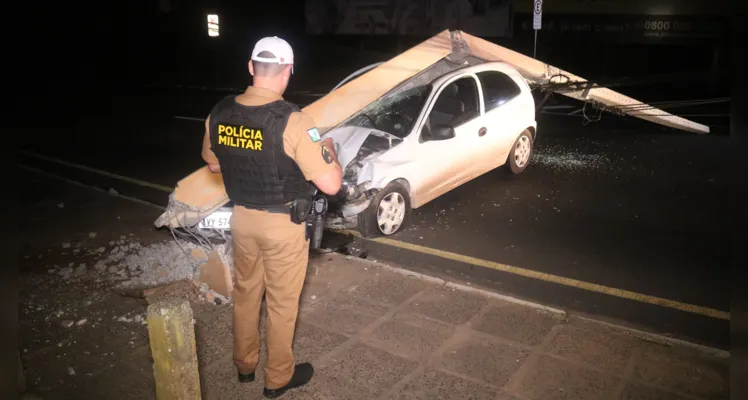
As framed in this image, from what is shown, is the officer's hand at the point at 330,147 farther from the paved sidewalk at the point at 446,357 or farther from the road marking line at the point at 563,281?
the road marking line at the point at 563,281

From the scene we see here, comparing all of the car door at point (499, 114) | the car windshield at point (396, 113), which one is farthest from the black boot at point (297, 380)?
the car door at point (499, 114)

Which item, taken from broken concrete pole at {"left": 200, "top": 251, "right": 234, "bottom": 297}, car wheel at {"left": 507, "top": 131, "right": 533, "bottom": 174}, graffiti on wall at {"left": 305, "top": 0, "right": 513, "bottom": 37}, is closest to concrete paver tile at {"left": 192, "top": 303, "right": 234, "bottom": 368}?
broken concrete pole at {"left": 200, "top": 251, "right": 234, "bottom": 297}

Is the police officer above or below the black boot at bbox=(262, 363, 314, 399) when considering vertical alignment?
above

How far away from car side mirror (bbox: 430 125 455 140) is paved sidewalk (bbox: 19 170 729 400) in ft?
6.57

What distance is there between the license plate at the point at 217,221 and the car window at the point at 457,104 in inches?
120

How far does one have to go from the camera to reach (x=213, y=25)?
1267 inches

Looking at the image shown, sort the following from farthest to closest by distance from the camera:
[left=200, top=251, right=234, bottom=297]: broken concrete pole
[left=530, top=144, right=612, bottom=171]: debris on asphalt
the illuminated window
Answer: the illuminated window
[left=530, top=144, right=612, bottom=171]: debris on asphalt
[left=200, top=251, right=234, bottom=297]: broken concrete pole

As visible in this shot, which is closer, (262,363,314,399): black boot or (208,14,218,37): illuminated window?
(262,363,314,399): black boot

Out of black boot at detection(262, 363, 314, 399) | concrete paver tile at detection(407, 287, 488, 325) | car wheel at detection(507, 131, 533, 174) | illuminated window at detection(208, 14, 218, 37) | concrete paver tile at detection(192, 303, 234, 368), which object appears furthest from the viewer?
illuminated window at detection(208, 14, 218, 37)

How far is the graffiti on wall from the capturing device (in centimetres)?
2355

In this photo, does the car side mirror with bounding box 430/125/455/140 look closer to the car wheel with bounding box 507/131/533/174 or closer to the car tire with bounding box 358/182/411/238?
the car tire with bounding box 358/182/411/238

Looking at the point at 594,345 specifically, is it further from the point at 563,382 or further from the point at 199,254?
the point at 199,254

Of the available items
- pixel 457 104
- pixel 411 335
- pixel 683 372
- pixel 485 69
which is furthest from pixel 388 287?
pixel 485 69

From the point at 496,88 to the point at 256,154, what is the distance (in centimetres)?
553
